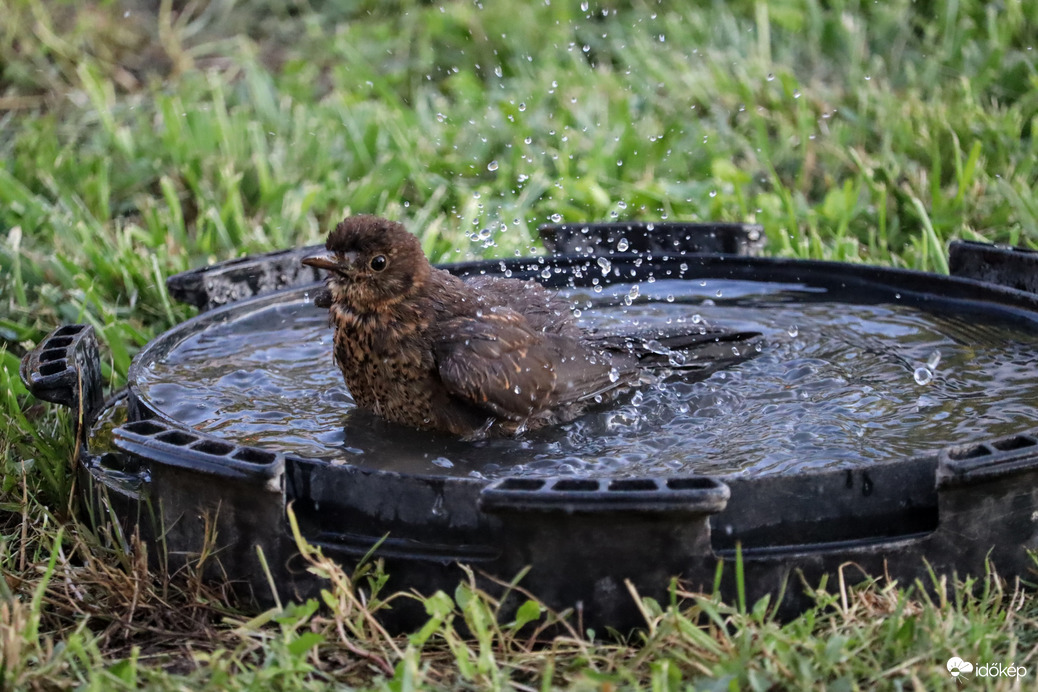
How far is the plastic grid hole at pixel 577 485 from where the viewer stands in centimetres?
274

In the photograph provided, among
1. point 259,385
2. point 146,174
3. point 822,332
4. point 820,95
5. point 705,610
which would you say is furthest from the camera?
point 820,95

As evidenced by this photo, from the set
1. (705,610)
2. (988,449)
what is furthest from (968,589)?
(705,610)

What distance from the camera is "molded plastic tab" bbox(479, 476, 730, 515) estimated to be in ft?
8.70

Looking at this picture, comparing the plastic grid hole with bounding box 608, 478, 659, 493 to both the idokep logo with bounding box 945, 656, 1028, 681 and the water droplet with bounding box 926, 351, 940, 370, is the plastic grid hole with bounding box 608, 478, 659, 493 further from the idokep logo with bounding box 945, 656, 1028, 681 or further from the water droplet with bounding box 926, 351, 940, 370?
the water droplet with bounding box 926, 351, 940, 370

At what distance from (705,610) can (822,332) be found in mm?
2001

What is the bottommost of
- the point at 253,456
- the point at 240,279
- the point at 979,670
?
the point at 979,670

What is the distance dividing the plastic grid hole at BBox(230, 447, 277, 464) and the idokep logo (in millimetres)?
1661

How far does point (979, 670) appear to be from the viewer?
267 centimetres

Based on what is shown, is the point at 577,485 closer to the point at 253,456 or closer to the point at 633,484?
the point at 633,484

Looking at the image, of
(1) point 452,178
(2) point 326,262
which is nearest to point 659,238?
(2) point 326,262

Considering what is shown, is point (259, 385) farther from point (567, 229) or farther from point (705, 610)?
point (705, 610)

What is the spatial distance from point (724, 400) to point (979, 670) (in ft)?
4.88

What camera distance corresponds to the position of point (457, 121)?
299 inches

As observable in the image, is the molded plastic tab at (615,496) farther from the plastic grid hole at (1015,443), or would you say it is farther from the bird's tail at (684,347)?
the bird's tail at (684,347)
